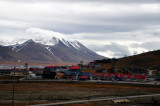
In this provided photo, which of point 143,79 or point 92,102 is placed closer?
point 92,102

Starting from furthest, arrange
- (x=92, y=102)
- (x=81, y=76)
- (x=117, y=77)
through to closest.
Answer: (x=81, y=76) → (x=117, y=77) → (x=92, y=102)

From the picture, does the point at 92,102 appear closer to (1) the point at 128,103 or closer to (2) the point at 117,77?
(1) the point at 128,103

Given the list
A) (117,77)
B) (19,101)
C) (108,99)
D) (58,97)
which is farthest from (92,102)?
(117,77)

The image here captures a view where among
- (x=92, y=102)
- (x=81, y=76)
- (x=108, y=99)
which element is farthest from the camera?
(x=81, y=76)

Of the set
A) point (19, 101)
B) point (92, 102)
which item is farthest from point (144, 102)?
point (19, 101)

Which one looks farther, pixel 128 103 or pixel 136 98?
pixel 136 98

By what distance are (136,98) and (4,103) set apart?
29125mm

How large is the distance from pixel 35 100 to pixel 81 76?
2502 inches

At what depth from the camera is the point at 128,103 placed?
179 feet

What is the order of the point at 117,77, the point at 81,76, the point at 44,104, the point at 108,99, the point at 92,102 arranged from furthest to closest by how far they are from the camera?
the point at 81,76, the point at 117,77, the point at 108,99, the point at 92,102, the point at 44,104

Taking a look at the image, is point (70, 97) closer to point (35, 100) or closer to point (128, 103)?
point (35, 100)

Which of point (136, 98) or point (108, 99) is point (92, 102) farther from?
point (136, 98)

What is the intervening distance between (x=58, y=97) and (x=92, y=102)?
32.8 feet

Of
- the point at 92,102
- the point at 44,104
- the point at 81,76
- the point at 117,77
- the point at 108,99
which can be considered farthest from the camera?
the point at 81,76
